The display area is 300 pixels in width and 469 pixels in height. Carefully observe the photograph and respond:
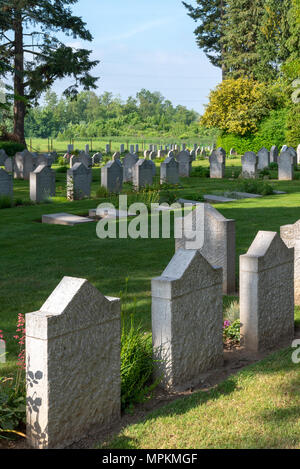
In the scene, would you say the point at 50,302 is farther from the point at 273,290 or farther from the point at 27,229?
the point at 27,229

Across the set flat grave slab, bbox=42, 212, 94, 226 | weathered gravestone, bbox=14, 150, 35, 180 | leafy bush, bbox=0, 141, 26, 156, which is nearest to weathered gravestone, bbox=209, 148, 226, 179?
weathered gravestone, bbox=14, 150, 35, 180

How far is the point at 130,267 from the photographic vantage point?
8.62m

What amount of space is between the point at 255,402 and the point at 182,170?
21.2 metres

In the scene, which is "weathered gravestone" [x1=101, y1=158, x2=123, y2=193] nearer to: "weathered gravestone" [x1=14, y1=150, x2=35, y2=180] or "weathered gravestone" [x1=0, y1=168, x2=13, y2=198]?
"weathered gravestone" [x1=0, y1=168, x2=13, y2=198]

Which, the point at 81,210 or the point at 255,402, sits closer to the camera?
the point at 255,402

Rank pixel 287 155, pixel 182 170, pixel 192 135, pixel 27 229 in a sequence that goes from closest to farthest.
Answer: pixel 27 229 < pixel 287 155 < pixel 182 170 < pixel 192 135

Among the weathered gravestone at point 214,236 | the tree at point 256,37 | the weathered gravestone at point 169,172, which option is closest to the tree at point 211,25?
the tree at point 256,37

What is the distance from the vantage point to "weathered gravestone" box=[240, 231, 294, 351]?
5.05m

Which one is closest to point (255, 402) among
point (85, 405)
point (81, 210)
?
point (85, 405)

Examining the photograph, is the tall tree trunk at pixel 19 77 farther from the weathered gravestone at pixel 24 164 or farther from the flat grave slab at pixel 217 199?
the flat grave slab at pixel 217 199

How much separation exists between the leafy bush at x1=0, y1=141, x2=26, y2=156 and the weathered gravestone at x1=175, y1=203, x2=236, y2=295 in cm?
2700

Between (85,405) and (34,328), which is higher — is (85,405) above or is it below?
below

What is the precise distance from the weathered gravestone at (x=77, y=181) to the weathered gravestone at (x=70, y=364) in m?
13.0
